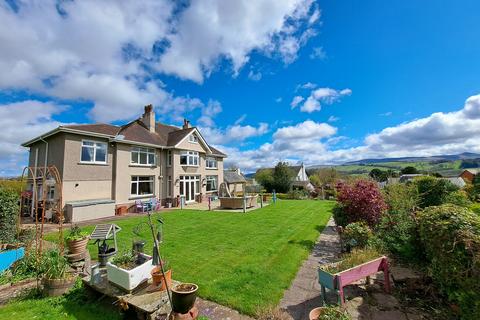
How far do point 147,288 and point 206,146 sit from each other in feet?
75.1

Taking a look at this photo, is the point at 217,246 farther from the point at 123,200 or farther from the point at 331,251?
the point at 123,200

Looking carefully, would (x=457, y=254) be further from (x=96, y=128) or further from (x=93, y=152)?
(x=96, y=128)

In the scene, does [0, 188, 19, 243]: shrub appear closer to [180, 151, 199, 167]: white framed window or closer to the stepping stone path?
the stepping stone path

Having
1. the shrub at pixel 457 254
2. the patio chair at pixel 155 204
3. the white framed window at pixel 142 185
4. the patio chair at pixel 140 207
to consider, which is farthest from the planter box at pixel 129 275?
the white framed window at pixel 142 185

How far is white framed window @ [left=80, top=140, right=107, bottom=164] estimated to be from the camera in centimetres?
1679

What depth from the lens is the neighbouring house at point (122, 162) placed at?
52.4ft

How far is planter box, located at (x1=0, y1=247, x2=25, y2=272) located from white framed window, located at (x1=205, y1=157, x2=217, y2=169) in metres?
21.9

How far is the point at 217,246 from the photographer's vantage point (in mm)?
8953

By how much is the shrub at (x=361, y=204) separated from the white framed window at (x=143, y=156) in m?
17.2

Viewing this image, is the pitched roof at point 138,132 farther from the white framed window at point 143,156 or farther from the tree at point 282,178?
the tree at point 282,178

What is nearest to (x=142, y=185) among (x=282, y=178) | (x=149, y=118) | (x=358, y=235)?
(x=149, y=118)

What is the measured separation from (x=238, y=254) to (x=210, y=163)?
22.2m

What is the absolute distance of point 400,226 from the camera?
7.69 m

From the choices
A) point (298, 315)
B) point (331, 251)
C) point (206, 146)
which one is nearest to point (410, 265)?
point (331, 251)
